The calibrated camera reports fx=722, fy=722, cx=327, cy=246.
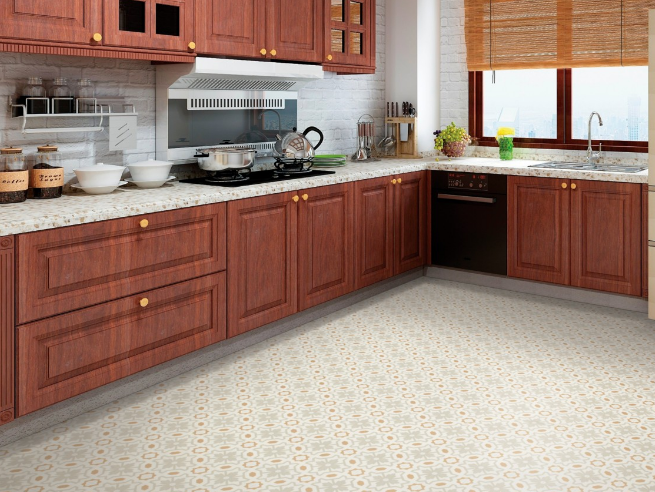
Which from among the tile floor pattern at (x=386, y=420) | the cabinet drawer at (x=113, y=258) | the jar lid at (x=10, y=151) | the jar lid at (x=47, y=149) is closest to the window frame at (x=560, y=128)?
the tile floor pattern at (x=386, y=420)

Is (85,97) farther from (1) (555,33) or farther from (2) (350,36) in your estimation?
A: (1) (555,33)

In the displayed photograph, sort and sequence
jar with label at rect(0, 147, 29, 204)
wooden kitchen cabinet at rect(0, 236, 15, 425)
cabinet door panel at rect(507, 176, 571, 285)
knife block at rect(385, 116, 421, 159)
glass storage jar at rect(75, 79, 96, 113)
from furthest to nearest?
knife block at rect(385, 116, 421, 159), cabinet door panel at rect(507, 176, 571, 285), glass storage jar at rect(75, 79, 96, 113), jar with label at rect(0, 147, 29, 204), wooden kitchen cabinet at rect(0, 236, 15, 425)

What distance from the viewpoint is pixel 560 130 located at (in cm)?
557

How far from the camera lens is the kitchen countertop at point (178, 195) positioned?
2.86 meters

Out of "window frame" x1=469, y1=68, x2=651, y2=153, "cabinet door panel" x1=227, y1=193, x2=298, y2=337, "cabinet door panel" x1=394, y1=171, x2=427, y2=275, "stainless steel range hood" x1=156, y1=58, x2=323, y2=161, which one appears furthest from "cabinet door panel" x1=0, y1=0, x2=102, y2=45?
"window frame" x1=469, y1=68, x2=651, y2=153

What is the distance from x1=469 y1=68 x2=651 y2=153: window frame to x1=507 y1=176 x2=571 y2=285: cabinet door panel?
2.60ft

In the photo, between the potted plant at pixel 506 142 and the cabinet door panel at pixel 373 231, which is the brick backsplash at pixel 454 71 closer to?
the potted plant at pixel 506 142

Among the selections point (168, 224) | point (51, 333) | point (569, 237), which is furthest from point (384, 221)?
point (51, 333)

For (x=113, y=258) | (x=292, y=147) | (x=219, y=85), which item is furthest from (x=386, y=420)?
(x=219, y=85)

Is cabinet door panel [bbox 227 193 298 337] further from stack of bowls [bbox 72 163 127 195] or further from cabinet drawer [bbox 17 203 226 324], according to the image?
stack of bowls [bbox 72 163 127 195]

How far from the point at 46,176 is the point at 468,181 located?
303 cm

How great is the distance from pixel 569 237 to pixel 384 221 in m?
1.24

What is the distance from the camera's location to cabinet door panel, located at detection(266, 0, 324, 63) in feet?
14.0

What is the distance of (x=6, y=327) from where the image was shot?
2711mm
